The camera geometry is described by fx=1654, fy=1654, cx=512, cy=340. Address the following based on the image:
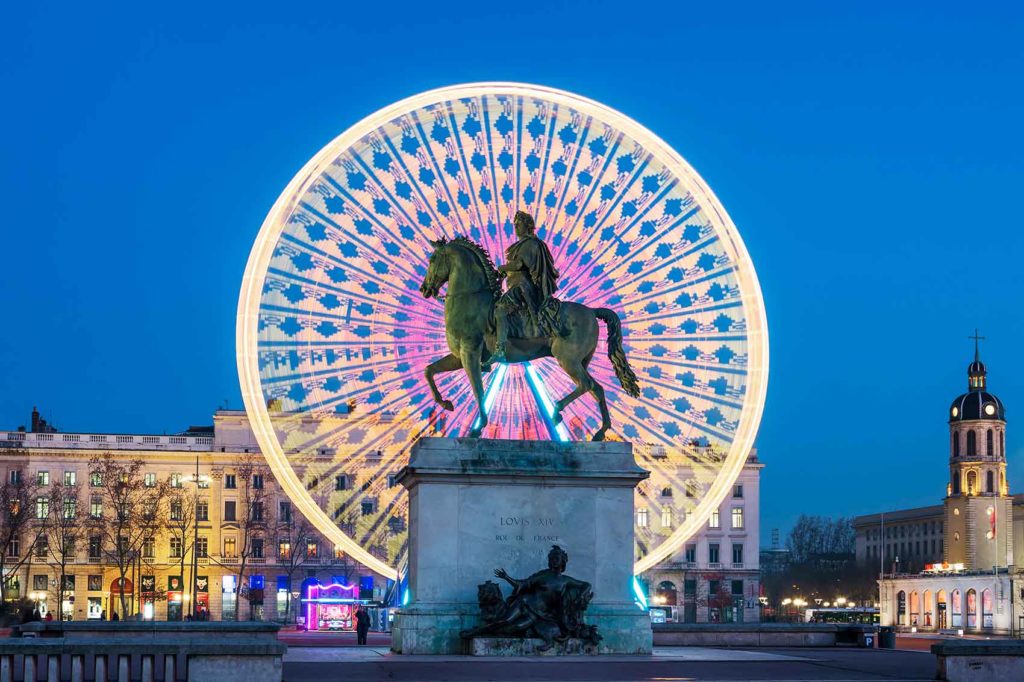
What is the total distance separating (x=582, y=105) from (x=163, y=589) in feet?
318

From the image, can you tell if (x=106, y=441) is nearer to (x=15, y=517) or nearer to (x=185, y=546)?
(x=185, y=546)

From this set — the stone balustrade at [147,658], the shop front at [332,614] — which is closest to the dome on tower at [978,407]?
the shop front at [332,614]

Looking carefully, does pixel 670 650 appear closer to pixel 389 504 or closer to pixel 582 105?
pixel 389 504

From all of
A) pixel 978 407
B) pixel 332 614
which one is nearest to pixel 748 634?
pixel 332 614

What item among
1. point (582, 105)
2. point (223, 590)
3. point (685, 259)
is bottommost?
point (223, 590)

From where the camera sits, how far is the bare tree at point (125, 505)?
358 ft

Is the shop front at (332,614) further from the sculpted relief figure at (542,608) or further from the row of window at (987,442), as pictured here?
the row of window at (987,442)

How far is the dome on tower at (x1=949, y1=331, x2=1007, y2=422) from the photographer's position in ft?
639

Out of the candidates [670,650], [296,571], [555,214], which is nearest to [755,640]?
[670,650]

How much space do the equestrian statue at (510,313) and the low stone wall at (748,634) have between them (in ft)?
21.3

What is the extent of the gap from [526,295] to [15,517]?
255ft

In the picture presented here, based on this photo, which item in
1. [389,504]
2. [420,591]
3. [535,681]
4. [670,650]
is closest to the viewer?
[535,681]

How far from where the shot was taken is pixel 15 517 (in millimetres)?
103125

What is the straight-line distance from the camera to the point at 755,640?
Result: 1484 inches
